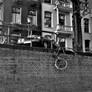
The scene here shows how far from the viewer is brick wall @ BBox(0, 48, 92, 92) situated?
287 inches

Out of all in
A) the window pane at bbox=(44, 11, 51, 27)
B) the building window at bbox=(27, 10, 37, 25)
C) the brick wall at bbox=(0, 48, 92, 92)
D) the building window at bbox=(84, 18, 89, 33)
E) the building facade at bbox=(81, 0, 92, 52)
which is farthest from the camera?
the building window at bbox=(84, 18, 89, 33)

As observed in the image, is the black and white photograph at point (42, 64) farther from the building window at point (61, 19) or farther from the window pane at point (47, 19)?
the building window at point (61, 19)

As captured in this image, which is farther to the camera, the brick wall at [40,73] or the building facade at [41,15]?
the building facade at [41,15]

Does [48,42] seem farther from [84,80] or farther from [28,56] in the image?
[84,80]

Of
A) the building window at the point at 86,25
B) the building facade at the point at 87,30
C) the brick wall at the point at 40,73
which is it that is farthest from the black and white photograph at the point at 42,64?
the building window at the point at 86,25

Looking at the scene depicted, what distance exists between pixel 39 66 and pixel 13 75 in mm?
1254

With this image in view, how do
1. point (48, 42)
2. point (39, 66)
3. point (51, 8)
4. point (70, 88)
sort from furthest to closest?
point (51, 8) → point (48, 42) → point (70, 88) → point (39, 66)

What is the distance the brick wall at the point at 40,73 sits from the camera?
729 centimetres

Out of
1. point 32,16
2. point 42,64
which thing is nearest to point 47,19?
point 32,16

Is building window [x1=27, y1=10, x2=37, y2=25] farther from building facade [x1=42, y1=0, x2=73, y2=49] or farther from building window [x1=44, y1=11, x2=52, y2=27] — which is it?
building window [x1=44, y1=11, x2=52, y2=27]

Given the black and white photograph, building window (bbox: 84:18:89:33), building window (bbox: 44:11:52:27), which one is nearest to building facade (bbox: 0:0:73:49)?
building window (bbox: 44:11:52:27)

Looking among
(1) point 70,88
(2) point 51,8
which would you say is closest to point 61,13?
(2) point 51,8

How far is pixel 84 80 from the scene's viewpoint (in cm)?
897

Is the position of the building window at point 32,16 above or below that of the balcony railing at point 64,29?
above
